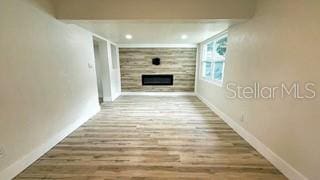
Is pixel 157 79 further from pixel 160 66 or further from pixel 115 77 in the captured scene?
pixel 115 77

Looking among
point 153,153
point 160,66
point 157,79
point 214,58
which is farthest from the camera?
point 157,79

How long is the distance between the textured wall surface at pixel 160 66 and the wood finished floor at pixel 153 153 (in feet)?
11.5

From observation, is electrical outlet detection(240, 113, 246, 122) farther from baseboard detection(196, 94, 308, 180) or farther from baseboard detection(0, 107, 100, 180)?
baseboard detection(0, 107, 100, 180)

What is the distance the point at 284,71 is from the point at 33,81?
2985 mm

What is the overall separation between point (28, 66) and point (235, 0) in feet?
9.30

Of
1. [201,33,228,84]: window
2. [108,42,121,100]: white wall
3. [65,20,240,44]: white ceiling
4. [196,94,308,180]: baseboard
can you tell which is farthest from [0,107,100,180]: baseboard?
[201,33,228,84]: window

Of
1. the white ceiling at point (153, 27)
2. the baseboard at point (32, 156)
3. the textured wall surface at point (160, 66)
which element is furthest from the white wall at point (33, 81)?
the textured wall surface at point (160, 66)

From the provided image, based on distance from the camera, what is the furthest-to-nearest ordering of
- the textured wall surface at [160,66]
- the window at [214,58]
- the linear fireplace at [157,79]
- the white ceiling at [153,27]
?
the linear fireplace at [157,79], the textured wall surface at [160,66], the window at [214,58], the white ceiling at [153,27]

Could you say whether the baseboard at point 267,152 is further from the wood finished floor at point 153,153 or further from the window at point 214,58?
the window at point 214,58

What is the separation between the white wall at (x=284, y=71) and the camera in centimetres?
182

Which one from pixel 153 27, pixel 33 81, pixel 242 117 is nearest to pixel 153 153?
pixel 242 117

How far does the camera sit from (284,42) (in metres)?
2.22

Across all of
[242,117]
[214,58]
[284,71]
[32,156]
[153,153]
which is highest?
[214,58]

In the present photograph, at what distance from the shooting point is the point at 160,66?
24.7 feet
